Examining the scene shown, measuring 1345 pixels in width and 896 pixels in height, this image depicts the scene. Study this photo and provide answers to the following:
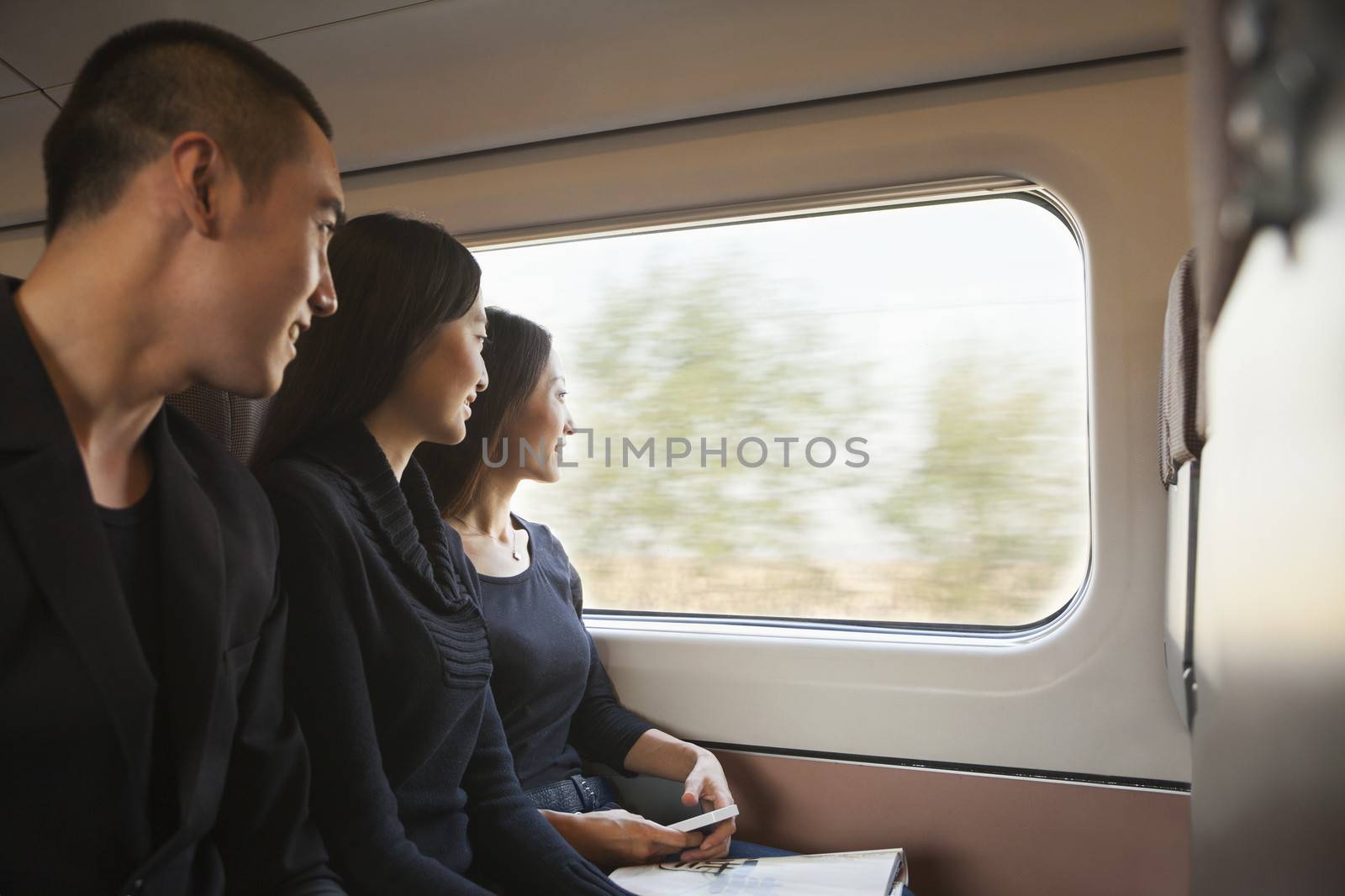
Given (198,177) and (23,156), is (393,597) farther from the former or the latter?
(23,156)

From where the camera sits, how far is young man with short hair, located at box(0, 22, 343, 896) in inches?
35.4

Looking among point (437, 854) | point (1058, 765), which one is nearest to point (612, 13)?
point (437, 854)

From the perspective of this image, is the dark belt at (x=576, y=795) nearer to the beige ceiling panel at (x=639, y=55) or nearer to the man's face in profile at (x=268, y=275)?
the man's face in profile at (x=268, y=275)

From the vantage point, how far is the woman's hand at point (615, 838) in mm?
1777

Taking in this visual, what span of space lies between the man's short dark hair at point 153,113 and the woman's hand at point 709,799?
1446 millimetres

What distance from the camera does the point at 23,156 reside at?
255 centimetres

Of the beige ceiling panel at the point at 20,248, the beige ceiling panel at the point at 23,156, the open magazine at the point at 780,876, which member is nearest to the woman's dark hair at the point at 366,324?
the open magazine at the point at 780,876

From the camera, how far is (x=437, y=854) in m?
1.48

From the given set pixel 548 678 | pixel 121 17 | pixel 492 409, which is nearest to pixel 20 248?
pixel 121 17

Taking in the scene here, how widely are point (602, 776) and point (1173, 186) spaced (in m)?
1.79

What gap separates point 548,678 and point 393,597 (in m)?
0.61

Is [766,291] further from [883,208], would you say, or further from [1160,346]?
[1160,346]

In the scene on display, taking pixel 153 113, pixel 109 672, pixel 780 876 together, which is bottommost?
pixel 780 876

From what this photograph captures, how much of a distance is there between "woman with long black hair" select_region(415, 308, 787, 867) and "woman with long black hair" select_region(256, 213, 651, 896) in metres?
0.21
